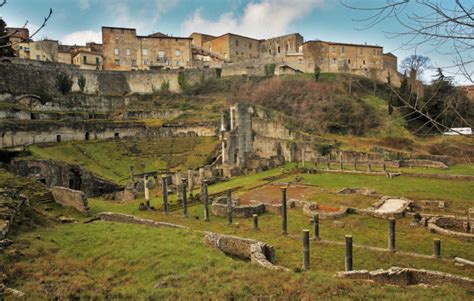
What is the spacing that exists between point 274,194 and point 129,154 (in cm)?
2091

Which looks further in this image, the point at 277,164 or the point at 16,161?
the point at 277,164

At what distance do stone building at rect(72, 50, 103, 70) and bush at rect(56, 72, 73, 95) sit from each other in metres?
7.83

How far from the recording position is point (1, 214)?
589 inches

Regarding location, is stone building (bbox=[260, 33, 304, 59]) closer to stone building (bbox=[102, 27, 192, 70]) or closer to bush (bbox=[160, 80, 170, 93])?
stone building (bbox=[102, 27, 192, 70])

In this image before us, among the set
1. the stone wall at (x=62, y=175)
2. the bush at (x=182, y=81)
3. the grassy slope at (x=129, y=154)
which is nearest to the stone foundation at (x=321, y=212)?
the stone wall at (x=62, y=175)

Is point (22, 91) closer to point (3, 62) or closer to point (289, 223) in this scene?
point (3, 62)

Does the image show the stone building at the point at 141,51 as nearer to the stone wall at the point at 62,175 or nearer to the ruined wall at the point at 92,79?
the ruined wall at the point at 92,79

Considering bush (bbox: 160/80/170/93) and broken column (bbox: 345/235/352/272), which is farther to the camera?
bush (bbox: 160/80/170/93)

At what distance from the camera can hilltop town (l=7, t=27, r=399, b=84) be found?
2680 inches

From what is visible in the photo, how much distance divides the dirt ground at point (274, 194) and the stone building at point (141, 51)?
167 feet

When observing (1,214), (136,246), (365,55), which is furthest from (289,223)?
(365,55)

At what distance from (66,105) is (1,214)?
4347cm

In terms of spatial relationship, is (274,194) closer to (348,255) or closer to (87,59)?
(348,255)

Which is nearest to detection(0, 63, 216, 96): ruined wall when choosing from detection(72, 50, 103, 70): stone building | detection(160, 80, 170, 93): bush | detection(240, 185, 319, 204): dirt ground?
detection(160, 80, 170, 93): bush
